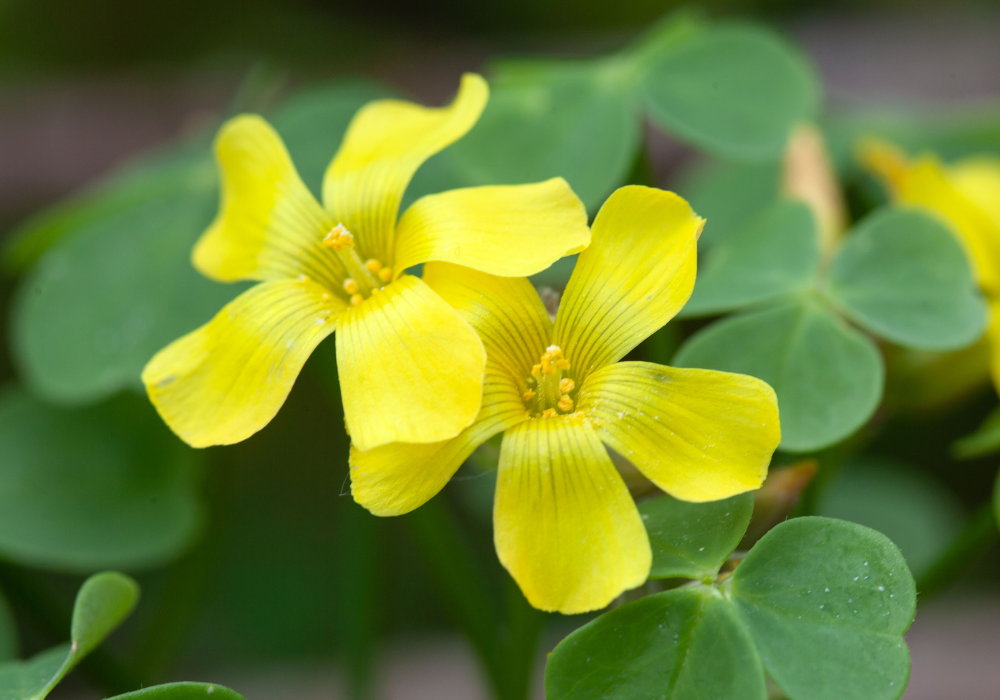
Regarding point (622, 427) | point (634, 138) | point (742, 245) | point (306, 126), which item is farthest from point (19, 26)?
point (622, 427)

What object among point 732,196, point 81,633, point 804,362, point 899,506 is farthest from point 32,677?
point 899,506

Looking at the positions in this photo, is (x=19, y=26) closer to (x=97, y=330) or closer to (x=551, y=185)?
(x=97, y=330)

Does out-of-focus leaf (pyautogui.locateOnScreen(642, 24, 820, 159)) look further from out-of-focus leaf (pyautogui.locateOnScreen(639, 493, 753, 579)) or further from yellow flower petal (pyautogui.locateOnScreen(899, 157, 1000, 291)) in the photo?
out-of-focus leaf (pyautogui.locateOnScreen(639, 493, 753, 579))

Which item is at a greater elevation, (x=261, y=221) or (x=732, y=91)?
(x=261, y=221)

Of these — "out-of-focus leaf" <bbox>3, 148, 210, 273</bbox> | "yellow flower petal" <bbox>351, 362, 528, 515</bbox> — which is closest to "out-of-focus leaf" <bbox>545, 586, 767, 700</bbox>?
"yellow flower petal" <bbox>351, 362, 528, 515</bbox>

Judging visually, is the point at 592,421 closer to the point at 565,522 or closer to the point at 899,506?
the point at 565,522

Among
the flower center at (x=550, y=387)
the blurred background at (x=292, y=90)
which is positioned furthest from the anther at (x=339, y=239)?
the blurred background at (x=292, y=90)
